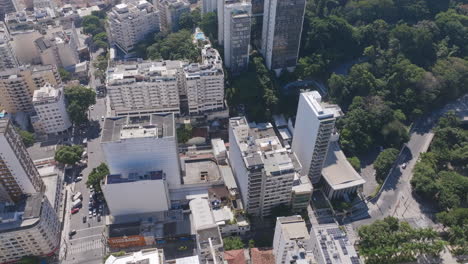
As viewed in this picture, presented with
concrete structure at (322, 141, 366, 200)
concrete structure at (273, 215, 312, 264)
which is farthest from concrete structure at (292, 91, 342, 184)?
concrete structure at (273, 215, 312, 264)

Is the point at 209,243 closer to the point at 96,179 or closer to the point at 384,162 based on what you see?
the point at 96,179

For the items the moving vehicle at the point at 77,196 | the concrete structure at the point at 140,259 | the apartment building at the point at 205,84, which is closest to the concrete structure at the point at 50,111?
the moving vehicle at the point at 77,196

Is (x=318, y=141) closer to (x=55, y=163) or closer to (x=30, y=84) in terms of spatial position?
(x=55, y=163)

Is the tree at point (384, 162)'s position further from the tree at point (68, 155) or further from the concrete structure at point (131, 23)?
Result: the concrete structure at point (131, 23)

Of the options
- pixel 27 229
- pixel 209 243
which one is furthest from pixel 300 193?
pixel 27 229

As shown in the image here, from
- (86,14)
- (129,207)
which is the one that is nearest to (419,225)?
(129,207)
